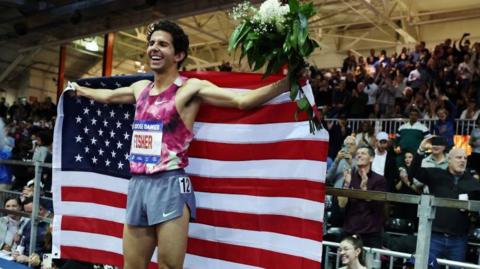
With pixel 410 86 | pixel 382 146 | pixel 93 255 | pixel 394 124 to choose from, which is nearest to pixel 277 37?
pixel 93 255

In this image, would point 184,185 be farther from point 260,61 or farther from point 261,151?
point 260,61

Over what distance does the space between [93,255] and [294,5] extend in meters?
2.42

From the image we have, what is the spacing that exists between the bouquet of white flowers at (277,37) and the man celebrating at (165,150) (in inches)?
5.4

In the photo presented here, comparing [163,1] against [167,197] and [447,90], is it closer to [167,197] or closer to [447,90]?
[447,90]

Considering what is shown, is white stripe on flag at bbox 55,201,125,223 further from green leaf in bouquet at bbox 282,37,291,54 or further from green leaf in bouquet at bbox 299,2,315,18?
green leaf in bouquet at bbox 299,2,315,18

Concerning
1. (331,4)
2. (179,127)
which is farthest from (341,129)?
(179,127)

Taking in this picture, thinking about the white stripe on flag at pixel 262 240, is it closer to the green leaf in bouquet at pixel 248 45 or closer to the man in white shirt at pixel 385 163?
the green leaf in bouquet at pixel 248 45

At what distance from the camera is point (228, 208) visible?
324 cm

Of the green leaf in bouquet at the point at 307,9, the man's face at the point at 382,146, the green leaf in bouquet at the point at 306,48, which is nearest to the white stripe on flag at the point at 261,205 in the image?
the green leaf in bouquet at the point at 306,48

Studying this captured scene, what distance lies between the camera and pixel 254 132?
316 centimetres

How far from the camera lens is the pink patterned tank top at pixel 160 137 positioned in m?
2.88

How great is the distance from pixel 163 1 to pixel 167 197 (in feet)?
35.0

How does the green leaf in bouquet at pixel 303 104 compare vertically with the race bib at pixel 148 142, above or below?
above

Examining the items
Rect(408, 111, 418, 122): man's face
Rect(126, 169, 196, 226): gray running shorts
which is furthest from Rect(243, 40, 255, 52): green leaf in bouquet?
Rect(408, 111, 418, 122): man's face
